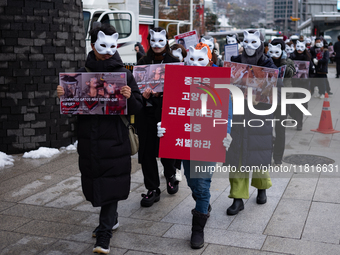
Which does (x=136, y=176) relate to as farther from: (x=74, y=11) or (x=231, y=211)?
(x=74, y=11)

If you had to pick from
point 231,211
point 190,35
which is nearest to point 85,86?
point 231,211

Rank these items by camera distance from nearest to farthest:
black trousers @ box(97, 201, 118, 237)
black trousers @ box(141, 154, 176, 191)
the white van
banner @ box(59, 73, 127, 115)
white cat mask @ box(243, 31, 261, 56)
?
banner @ box(59, 73, 127, 115) < black trousers @ box(97, 201, 118, 237) < white cat mask @ box(243, 31, 261, 56) < black trousers @ box(141, 154, 176, 191) < the white van

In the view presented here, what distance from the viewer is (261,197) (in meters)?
5.39

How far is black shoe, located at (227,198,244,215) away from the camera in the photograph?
505 centimetres

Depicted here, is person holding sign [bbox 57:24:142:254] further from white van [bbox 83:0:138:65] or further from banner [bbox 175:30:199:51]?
white van [bbox 83:0:138:65]

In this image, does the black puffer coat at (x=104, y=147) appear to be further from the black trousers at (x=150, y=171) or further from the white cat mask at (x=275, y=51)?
the white cat mask at (x=275, y=51)

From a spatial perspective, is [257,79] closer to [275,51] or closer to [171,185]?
[171,185]

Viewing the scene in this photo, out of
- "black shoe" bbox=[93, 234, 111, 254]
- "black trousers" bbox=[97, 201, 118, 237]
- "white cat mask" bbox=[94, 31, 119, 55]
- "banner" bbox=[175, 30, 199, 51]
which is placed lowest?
"black shoe" bbox=[93, 234, 111, 254]

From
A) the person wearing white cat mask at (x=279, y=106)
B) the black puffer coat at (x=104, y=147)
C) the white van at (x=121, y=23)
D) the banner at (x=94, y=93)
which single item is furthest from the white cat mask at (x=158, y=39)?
the white van at (x=121, y=23)

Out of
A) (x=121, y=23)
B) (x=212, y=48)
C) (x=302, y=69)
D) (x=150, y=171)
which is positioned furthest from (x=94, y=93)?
(x=121, y=23)

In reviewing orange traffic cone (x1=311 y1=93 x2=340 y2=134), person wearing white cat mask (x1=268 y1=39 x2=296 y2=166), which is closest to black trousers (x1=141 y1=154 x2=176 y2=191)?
person wearing white cat mask (x1=268 y1=39 x2=296 y2=166)

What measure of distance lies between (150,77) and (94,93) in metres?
0.97

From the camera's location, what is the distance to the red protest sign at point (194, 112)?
166 inches

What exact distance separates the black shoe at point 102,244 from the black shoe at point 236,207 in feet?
4.95
